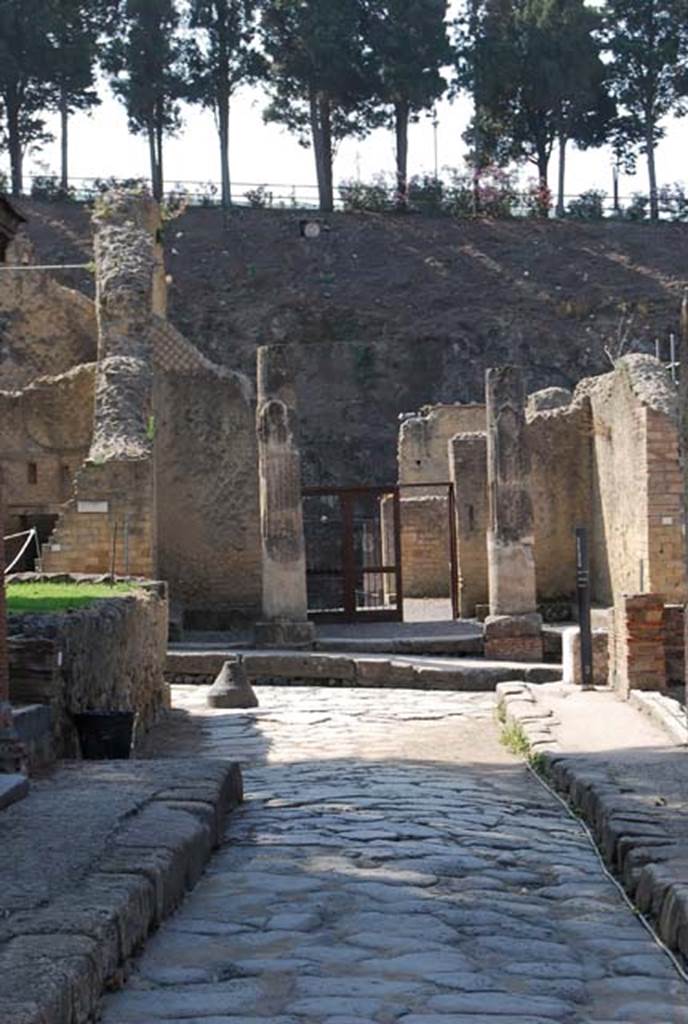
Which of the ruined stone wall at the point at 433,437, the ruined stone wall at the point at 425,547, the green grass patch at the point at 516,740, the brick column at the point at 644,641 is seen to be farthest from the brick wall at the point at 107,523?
the ruined stone wall at the point at 433,437

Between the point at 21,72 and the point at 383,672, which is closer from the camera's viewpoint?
the point at 383,672

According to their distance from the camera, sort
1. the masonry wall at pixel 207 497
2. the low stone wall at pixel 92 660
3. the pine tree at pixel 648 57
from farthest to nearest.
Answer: the pine tree at pixel 648 57 → the masonry wall at pixel 207 497 → the low stone wall at pixel 92 660

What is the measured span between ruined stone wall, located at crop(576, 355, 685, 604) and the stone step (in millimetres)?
1475

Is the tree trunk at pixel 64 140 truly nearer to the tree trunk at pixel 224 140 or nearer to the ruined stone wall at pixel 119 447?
the tree trunk at pixel 224 140

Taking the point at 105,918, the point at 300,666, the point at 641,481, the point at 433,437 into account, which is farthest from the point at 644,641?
the point at 433,437

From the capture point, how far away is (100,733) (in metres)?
10.0

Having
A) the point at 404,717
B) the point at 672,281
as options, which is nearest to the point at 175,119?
the point at 672,281

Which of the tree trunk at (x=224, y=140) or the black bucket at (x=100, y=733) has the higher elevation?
the tree trunk at (x=224, y=140)

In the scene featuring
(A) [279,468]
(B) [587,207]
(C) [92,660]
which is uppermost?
(B) [587,207]

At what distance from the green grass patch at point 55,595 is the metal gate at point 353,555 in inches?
250

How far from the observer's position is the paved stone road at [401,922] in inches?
184

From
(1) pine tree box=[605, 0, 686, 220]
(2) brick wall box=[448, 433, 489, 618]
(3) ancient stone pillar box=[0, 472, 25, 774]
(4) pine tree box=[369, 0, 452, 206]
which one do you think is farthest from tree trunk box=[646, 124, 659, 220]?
(3) ancient stone pillar box=[0, 472, 25, 774]

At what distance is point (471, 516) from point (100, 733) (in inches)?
522

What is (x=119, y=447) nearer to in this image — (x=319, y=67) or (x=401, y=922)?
(x=401, y=922)
